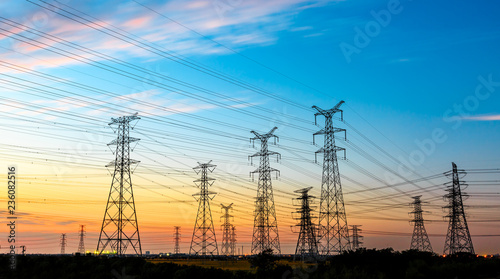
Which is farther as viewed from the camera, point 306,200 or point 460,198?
point 306,200

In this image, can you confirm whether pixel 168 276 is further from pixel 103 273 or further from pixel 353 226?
pixel 353 226

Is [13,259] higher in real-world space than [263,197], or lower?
lower

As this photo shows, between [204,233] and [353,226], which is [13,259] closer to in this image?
[204,233]

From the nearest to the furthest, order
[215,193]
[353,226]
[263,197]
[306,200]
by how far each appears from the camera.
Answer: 1. [263,197]
2. [215,193]
3. [306,200]
4. [353,226]

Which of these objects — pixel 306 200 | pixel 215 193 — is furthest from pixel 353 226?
pixel 215 193

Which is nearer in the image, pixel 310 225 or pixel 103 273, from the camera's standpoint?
pixel 103 273

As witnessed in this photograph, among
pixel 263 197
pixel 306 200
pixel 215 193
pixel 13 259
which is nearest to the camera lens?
pixel 13 259

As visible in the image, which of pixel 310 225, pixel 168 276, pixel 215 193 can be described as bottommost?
pixel 168 276

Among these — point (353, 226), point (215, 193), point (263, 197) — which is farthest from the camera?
point (353, 226)

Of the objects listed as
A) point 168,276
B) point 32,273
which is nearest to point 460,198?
point 168,276
